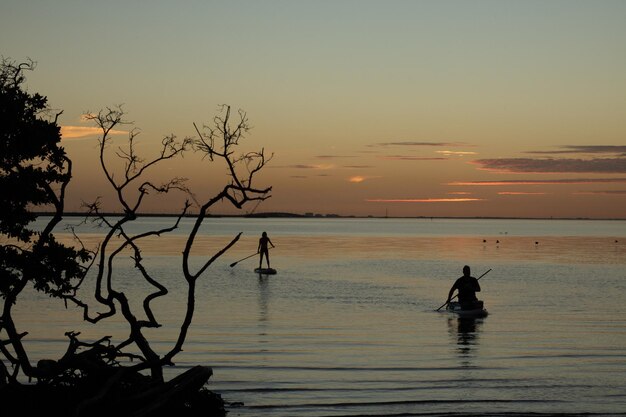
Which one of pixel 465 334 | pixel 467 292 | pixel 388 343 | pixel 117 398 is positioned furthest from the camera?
pixel 467 292

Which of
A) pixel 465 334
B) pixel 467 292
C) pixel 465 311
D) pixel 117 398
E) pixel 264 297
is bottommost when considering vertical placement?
pixel 465 334

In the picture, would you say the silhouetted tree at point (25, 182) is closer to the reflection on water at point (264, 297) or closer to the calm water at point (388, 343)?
the calm water at point (388, 343)

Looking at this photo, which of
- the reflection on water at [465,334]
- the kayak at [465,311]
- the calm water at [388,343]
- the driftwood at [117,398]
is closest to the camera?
the driftwood at [117,398]

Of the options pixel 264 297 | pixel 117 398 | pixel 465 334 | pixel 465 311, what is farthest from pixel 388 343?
pixel 264 297

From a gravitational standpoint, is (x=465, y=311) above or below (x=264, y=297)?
above

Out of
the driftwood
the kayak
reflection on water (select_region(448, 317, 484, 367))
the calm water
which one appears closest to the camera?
the driftwood

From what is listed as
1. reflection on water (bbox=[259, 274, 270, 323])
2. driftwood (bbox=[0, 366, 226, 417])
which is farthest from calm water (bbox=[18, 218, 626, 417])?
driftwood (bbox=[0, 366, 226, 417])

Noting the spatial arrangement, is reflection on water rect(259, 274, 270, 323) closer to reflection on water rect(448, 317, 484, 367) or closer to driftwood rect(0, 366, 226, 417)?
reflection on water rect(448, 317, 484, 367)

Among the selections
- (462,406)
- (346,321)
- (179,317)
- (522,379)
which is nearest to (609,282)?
(346,321)

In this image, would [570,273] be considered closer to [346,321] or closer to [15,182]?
[346,321]

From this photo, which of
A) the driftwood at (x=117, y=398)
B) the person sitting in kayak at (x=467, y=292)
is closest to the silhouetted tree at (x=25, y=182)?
the driftwood at (x=117, y=398)

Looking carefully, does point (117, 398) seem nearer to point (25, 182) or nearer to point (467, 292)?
point (25, 182)

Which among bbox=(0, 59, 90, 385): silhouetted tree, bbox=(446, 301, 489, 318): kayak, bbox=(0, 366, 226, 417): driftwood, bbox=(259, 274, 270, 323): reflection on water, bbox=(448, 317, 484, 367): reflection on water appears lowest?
bbox=(448, 317, 484, 367): reflection on water

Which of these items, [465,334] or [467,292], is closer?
[465,334]
